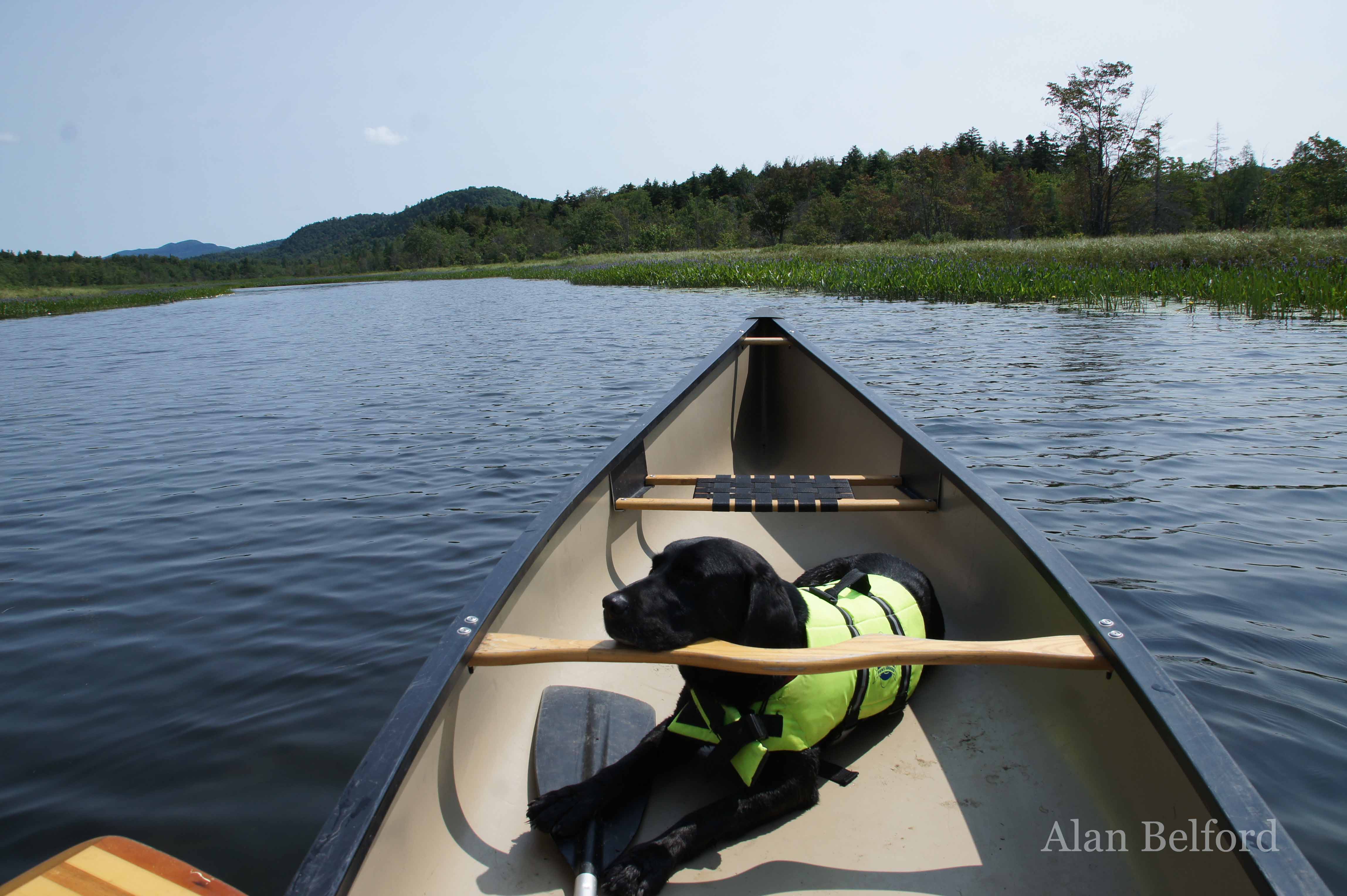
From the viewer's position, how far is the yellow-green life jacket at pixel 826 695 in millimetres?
1786

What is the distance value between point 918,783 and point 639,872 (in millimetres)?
822

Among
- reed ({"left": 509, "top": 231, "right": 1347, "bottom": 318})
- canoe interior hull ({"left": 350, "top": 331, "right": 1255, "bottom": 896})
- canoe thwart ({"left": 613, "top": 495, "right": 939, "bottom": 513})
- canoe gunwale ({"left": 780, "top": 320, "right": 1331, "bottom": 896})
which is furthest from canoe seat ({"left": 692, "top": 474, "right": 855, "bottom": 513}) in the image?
reed ({"left": 509, "top": 231, "right": 1347, "bottom": 318})

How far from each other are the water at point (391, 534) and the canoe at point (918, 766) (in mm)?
766

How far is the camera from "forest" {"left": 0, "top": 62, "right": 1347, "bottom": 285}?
4306 cm

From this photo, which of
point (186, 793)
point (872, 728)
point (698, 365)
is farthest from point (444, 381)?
point (872, 728)

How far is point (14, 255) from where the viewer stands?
77.8 m

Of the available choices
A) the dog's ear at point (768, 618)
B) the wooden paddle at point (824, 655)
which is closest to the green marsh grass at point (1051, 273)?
the wooden paddle at point (824, 655)

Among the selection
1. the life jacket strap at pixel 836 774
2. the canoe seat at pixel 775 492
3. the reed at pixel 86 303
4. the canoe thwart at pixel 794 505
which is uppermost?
the reed at pixel 86 303

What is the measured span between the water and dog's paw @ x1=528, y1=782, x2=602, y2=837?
0.87 metres

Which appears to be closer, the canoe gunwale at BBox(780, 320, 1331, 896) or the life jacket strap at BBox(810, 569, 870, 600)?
the canoe gunwale at BBox(780, 320, 1331, 896)

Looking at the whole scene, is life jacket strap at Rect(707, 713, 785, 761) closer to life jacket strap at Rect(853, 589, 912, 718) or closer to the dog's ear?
the dog's ear

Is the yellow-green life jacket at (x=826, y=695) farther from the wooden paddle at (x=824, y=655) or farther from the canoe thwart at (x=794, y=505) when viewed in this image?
the canoe thwart at (x=794, y=505)

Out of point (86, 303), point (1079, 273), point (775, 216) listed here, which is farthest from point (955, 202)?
point (86, 303)

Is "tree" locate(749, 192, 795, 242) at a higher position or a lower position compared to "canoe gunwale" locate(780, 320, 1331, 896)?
higher
